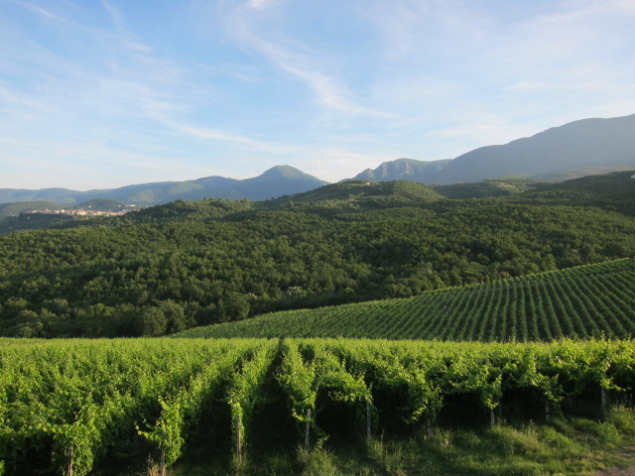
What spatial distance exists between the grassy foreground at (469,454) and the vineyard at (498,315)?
21391 mm

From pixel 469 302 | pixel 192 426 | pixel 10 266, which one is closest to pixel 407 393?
pixel 192 426

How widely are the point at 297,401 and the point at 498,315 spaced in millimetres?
36472

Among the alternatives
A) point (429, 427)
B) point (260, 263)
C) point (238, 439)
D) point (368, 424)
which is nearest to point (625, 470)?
point (429, 427)

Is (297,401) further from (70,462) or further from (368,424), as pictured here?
(70,462)

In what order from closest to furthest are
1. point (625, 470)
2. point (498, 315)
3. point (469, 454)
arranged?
point (625, 470) → point (469, 454) → point (498, 315)

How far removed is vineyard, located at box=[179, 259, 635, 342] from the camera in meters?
34.2

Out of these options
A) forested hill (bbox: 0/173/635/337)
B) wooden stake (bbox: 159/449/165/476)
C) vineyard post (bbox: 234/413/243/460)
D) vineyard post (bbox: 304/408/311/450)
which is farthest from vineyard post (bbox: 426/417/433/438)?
forested hill (bbox: 0/173/635/337)

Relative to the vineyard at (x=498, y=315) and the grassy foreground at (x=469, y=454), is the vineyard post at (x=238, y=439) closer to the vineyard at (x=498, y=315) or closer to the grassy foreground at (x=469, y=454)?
the grassy foreground at (x=469, y=454)

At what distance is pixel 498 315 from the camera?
40219 millimetres

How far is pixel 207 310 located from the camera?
219ft

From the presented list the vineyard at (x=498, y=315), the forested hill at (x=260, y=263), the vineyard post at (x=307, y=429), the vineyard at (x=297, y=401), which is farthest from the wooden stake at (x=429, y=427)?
the forested hill at (x=260, y=263)

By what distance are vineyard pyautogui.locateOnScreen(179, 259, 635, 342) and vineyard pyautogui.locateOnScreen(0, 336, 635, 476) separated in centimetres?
1919

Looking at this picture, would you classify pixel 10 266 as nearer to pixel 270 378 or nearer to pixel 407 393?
pixel 270 378

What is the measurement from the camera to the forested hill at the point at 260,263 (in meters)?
62.4
